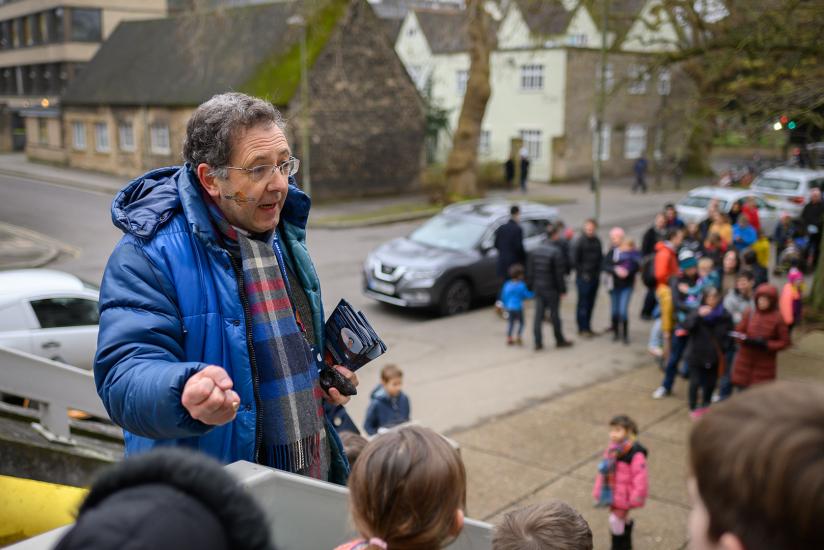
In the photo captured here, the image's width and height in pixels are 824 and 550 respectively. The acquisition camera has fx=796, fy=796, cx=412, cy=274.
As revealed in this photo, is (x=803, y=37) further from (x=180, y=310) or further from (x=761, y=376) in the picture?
(x=180, y=310)

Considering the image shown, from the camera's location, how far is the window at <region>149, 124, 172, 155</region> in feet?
110

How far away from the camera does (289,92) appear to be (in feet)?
94.3

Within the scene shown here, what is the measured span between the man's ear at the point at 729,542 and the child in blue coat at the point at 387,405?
5.40m

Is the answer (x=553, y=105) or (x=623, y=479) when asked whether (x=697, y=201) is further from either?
(x=553, y=105)

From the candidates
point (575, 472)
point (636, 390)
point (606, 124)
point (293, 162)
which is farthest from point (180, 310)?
point (606, 124)

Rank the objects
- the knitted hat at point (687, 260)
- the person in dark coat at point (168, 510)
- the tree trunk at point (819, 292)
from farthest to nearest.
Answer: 1. the tree trunk at point (819, 292)
2. the knitted hat at point (687, 260)
3. the person in dark coat at point (168, 510)

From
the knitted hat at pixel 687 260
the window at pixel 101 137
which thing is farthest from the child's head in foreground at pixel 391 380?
the window at pixel 101 137

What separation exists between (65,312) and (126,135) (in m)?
28.9

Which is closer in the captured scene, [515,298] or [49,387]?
[49,387]

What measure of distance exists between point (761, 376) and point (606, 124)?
114ft

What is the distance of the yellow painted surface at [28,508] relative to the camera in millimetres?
3684

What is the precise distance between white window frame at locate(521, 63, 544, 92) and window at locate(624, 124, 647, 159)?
6.16m

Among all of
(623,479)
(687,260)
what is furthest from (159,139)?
(623,479)

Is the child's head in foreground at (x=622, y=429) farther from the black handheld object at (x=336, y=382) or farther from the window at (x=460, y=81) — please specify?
the window at (x=460, y=81)
